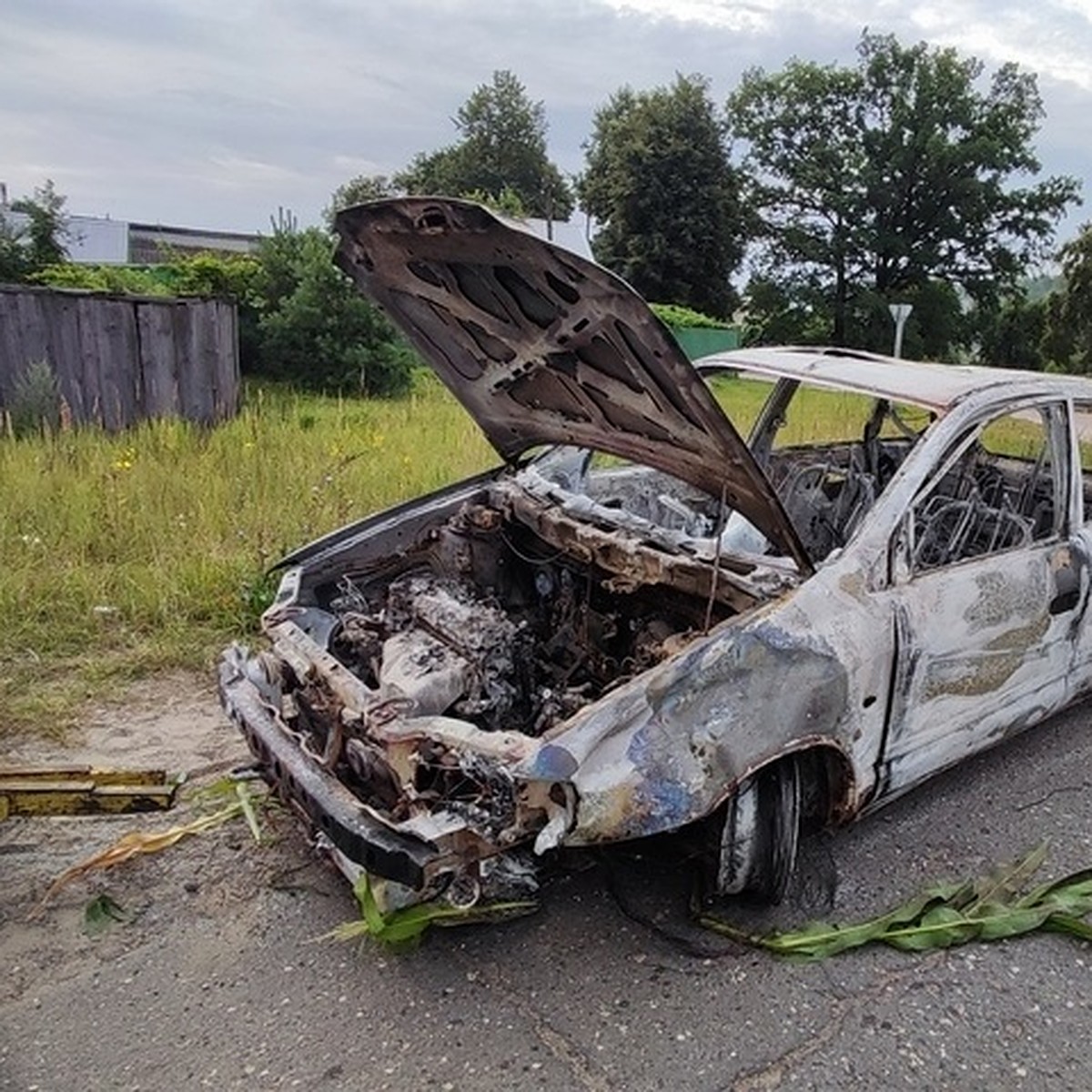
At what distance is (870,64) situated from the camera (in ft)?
120

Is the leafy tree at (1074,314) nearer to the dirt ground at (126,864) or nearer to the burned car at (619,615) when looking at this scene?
the burned car at (619,615)

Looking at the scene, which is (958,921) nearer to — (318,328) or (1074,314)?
(318,328)

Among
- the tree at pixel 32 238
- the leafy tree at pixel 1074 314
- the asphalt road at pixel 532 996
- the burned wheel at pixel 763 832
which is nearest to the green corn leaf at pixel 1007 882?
the asphalt road at pixel 532 996

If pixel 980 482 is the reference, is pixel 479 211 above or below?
above

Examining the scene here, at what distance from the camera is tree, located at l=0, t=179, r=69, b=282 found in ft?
53.9

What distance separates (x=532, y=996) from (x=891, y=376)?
2.59m

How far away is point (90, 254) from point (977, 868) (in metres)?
38.3

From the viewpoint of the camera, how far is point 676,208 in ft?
118

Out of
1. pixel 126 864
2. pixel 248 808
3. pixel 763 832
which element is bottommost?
pixel 126 864

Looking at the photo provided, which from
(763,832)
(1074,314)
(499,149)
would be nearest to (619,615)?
(763,832)

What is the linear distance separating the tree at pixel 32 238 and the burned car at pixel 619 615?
1542 cm

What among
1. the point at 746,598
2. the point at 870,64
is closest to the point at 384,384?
the point at 746,598

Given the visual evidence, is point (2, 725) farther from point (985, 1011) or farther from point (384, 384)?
point (384, 384)

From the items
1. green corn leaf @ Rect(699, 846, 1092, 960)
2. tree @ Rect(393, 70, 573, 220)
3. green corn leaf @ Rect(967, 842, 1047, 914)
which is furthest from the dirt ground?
tree @ Rect(393, 70, 573, 220)
